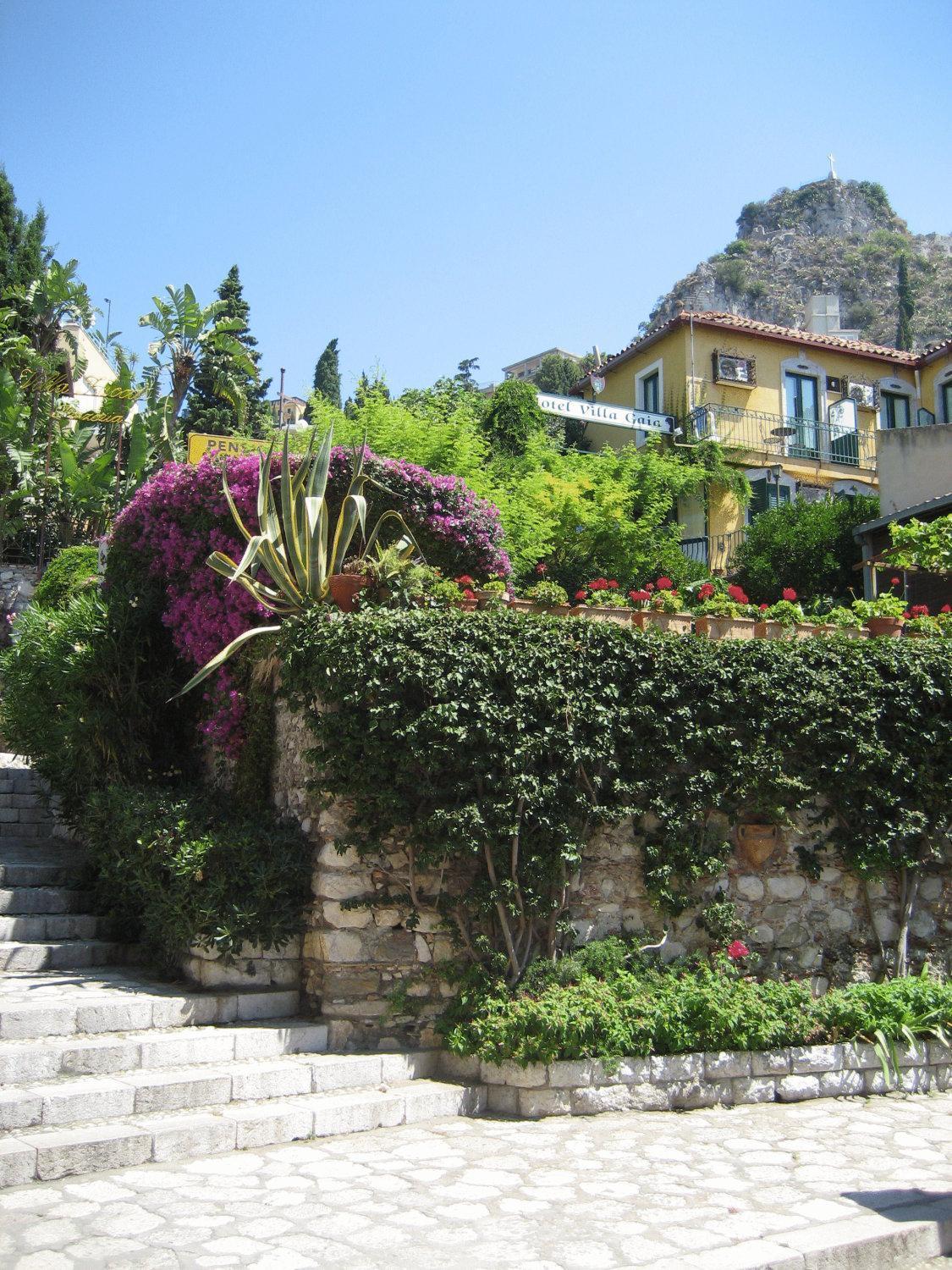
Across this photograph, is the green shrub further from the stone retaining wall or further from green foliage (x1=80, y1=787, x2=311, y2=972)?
the stone retaining wall

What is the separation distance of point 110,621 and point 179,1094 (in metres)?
4.70

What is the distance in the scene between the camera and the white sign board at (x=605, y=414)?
25.7m

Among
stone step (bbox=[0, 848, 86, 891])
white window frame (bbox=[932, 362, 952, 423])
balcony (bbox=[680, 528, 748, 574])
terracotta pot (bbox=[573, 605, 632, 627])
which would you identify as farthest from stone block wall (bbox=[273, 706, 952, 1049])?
white window frame (bbox=[932, 362, 952, 423])

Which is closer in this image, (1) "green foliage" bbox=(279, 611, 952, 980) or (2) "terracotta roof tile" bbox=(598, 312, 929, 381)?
(1) "green foliage" bbox=(279, 611, 952, 980)

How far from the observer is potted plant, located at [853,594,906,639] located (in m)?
9.78

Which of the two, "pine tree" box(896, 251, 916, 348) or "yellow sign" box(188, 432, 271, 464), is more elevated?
"pine tree" box(896, 251, 916, 348)

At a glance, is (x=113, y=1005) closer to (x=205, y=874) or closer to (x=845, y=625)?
(x=205, y=874)

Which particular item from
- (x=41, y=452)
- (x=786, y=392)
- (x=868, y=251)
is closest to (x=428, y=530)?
(x=41, y=452)

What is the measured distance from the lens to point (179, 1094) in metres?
5.96

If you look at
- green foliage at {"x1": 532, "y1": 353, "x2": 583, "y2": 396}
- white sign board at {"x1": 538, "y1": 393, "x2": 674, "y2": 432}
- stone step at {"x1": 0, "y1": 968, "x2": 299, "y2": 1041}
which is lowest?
stone step at {"x1": 0, "y1": 968, "x2": 299, "y2": 1041}

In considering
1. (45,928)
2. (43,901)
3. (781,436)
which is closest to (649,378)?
(781,436)

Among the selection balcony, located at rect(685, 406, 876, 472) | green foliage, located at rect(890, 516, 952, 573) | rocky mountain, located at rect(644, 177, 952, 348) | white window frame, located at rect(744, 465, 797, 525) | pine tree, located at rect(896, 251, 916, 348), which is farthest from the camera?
rocky mountain, located at rect(644, 177, 952, 348)

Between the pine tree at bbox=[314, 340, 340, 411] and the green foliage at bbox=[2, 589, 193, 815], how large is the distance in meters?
30.3

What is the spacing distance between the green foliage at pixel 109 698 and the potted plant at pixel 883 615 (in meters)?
6.18
